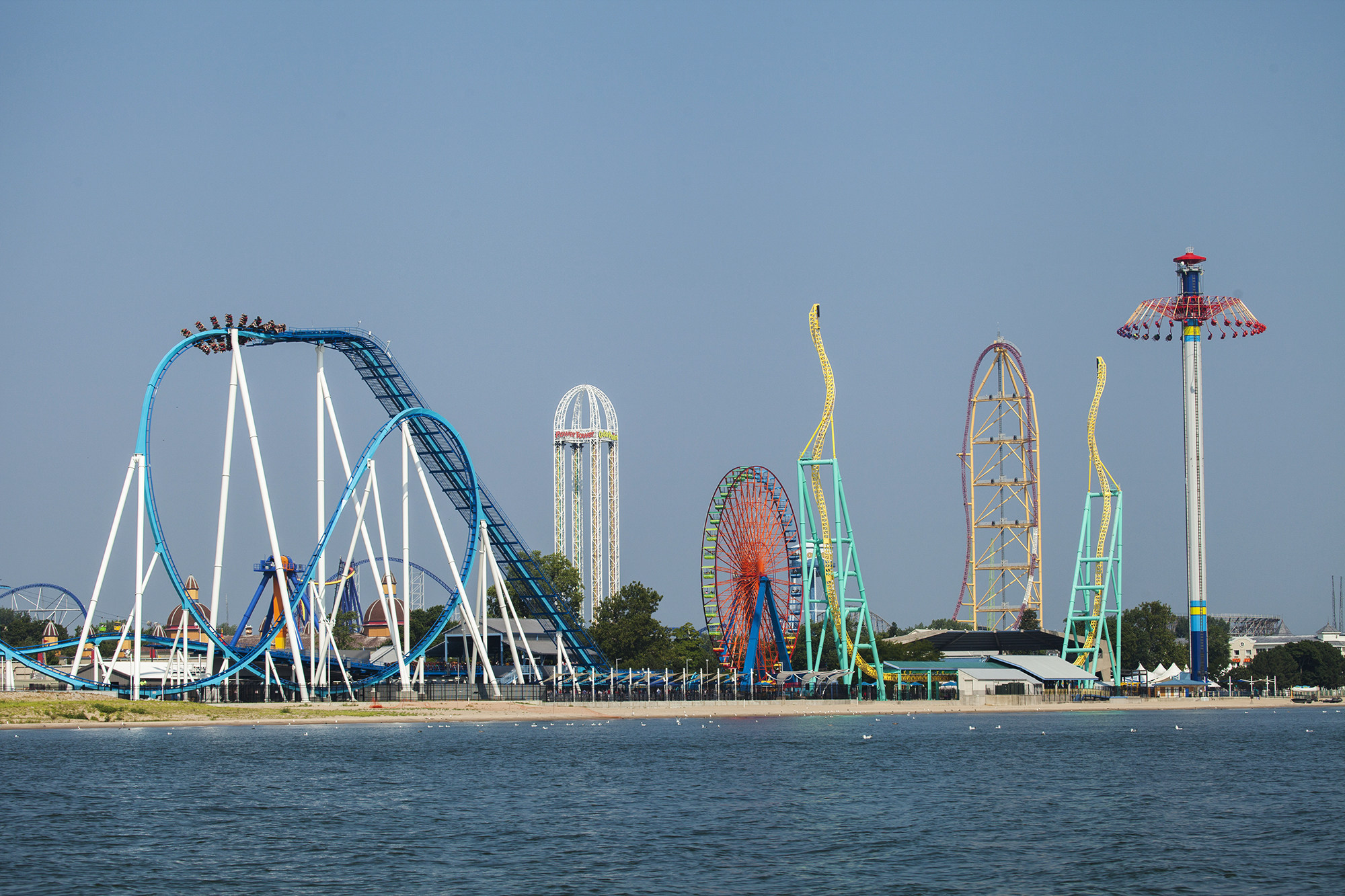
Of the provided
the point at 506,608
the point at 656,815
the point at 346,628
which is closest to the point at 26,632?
the point at 346,628

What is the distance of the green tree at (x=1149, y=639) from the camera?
139 m

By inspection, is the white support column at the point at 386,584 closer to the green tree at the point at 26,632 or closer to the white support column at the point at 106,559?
the white support column at the point at 106,559

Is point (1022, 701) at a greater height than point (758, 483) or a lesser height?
lesser

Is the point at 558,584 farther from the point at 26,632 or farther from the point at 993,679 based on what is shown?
the point at 26,632

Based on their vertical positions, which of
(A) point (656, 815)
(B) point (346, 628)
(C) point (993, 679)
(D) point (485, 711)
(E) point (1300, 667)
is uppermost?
(B) point (346, 628)

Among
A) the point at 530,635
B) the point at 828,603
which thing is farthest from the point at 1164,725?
the point at 530,635

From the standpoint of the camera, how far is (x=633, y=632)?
103125 mm

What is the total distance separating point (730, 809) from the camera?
124ft

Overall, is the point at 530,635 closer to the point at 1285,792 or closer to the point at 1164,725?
the point at 1164,725

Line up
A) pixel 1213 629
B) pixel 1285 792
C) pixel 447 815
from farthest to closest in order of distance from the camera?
pixel 1213 629 < pixel 1285 792 < pixel 447 815

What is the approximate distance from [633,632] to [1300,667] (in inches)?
2653

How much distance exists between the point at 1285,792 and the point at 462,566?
4659 cm

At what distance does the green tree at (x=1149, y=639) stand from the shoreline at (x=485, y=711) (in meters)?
31.6

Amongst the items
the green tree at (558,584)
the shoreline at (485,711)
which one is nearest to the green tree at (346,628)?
the green tree at (558,584)
